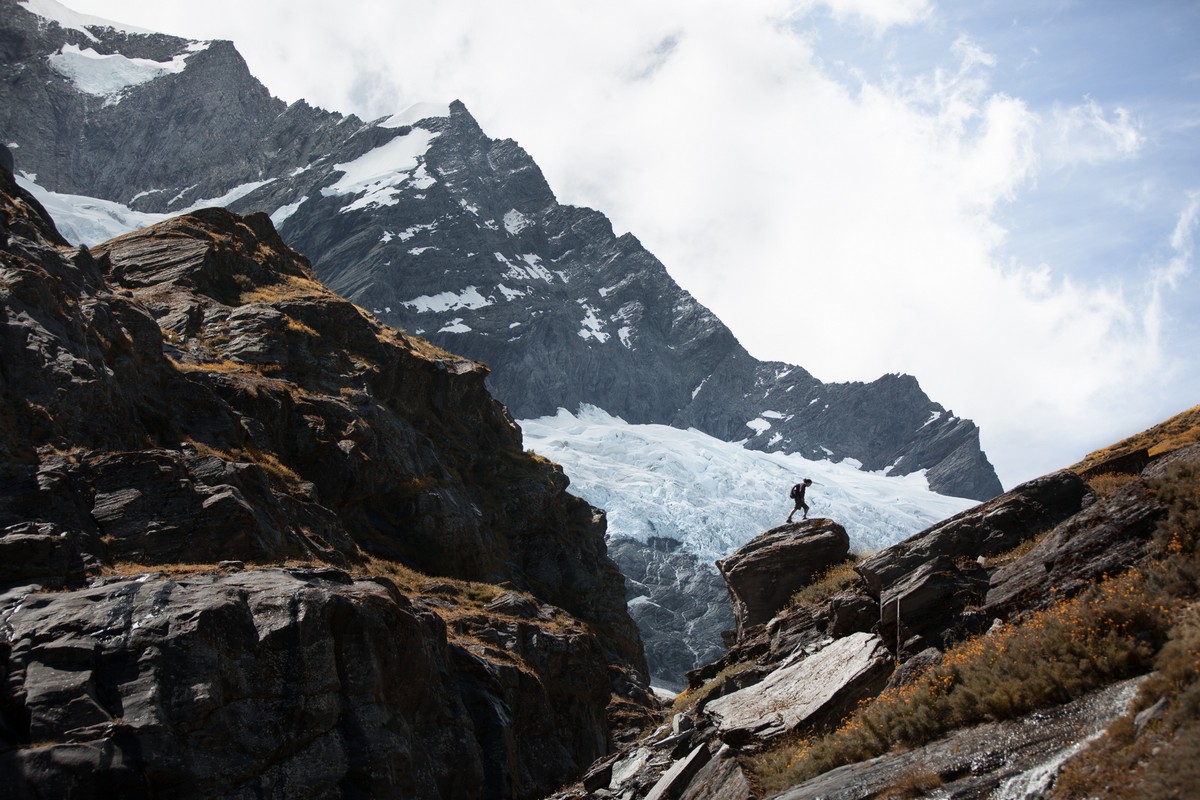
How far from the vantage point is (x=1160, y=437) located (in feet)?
82.9

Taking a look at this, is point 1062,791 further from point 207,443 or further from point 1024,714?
point 207,443

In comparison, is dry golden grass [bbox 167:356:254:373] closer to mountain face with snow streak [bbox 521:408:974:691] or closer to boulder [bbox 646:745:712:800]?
boulder [bbox 646:745:712:800]

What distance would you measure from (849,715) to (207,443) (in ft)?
60.0

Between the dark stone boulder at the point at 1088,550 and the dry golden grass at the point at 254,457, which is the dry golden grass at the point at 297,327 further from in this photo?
the dark stone boulder at the point at 1088,550

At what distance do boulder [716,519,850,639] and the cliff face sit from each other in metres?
6.57

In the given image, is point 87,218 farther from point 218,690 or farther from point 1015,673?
point 1015,673

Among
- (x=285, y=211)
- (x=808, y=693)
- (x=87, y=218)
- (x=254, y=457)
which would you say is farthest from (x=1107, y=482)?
(x=285, y=211)

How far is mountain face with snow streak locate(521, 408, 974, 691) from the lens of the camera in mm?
123062

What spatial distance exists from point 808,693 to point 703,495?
4504 inches

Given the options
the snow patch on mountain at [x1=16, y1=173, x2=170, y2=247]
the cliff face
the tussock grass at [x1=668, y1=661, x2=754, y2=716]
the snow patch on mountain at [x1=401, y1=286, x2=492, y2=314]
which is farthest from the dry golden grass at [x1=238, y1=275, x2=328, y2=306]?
the snow patch on mountain at [x1=401, y1=286, x2=492, y2=314]

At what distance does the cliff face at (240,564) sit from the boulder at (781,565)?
6.57 metres

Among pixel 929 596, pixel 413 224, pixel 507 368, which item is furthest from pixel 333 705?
pixel 413 224

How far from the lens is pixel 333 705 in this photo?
1702cm

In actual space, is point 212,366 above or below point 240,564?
above
